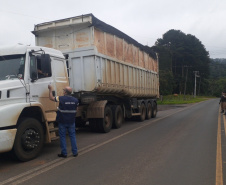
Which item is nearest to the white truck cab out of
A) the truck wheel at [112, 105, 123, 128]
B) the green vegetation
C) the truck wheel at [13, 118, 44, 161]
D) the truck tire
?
the truck wheel at [13, 118, 44, 161]

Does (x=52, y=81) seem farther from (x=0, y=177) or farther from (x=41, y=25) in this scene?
(x=41, y=25)

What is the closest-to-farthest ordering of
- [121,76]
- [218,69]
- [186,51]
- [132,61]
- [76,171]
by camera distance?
1. [76,171]
2. [121,76]
3. [132,61]
4. [186,51]
5. [218,69]

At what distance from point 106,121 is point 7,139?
5232mm

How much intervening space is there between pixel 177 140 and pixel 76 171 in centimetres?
412

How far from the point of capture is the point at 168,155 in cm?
620

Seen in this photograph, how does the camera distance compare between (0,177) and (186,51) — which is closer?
(0,177)

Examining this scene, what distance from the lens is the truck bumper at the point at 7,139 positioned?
195 inches

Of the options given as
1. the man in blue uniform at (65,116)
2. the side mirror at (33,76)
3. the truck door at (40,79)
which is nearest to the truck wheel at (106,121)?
the truck door at (40,79)

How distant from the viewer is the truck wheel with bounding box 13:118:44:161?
5.43m

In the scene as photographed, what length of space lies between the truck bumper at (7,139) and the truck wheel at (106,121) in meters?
4.58

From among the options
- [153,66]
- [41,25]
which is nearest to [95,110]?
[41,25]

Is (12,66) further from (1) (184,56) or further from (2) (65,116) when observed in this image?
(1) (184,56)

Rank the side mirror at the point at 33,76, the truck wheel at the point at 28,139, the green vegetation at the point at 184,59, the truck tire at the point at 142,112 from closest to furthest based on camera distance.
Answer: the truck wheel at the point at 28,139
the side mirror at the point at 33,76
the truck tire at the point at 142,112
the green vegetation at the point at 184,59

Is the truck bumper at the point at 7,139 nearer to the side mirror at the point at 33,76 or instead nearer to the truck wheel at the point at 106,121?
the side mirror at the point at 33,76
